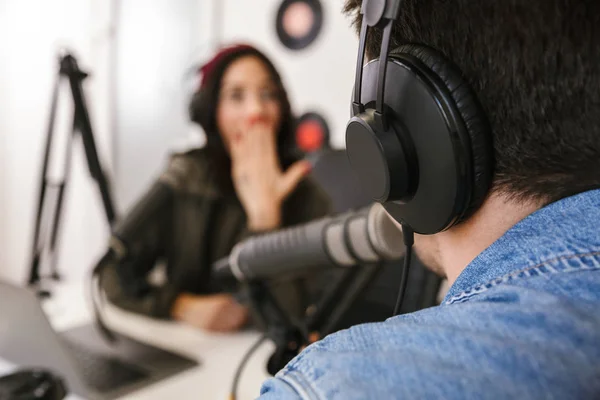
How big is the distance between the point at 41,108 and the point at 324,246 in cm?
245

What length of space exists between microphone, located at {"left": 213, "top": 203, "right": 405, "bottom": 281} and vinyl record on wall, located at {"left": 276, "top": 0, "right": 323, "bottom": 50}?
1300 mm

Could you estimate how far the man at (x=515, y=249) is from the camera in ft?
0.79

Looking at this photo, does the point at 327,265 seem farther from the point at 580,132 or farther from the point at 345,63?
the point at 345,63

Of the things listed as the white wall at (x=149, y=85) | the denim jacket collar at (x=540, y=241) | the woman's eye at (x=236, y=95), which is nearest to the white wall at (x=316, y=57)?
the white wall at (x=149, y=85)

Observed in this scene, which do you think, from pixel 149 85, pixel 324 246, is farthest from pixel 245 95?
pixel 149 85

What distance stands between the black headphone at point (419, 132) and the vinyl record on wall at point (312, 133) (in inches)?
56.3

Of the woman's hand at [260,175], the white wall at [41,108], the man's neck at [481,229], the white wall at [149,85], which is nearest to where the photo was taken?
the man's neck at [481,229]

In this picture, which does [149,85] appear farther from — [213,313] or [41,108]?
[213,313]

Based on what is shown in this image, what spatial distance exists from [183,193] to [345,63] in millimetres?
799

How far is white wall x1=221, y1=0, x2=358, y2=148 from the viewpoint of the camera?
1.74 m

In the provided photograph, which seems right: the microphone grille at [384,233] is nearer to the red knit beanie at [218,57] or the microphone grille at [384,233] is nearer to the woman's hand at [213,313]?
the woman's hand at [213,313]

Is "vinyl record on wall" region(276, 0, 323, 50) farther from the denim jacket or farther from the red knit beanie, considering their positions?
the denim jacket

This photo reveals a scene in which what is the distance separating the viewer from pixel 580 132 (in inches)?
12.4

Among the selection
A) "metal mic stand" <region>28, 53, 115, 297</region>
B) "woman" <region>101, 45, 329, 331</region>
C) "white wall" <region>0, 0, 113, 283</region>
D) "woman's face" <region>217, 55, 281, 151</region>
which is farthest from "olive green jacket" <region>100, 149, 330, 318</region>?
"white wall" <region>0, 0, 113, 283</region>
